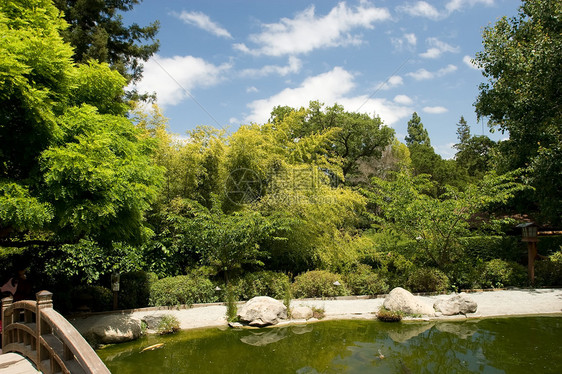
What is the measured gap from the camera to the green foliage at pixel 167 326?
7793 mm

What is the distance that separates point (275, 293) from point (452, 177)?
53.6 ft

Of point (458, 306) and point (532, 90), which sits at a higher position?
point (532, 90)

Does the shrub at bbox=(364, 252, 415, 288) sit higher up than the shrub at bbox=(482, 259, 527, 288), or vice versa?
the shrub at bbox=(364, 252, 415, 288)

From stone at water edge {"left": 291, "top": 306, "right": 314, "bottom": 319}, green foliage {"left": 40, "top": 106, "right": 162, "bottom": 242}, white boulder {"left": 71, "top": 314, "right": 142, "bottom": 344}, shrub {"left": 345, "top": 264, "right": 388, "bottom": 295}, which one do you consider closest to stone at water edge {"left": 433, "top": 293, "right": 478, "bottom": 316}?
shrub {"left": 345, "top": 264, "right": 388, "bottom": 295}

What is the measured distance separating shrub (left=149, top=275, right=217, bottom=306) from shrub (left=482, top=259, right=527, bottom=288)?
808 centimetres

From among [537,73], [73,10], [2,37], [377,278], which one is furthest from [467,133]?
[2,37]

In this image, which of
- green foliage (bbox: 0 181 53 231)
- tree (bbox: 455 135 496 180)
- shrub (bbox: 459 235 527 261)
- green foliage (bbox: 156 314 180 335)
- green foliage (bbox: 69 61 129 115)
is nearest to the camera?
green foliage (bbox: 0 181 53 231)

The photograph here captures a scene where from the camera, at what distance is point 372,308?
9.43 meters

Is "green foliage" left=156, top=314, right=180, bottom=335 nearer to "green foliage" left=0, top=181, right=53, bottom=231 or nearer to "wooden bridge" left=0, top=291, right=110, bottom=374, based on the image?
"wooden bridge" left=0, top=291, right=110, bottom=374

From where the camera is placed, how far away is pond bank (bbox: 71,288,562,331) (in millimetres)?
8493

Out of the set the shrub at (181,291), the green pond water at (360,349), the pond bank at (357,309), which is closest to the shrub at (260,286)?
the pond bank at (357,309)

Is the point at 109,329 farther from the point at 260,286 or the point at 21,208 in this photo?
the point at 260,286

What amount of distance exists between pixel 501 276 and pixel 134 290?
411 inches

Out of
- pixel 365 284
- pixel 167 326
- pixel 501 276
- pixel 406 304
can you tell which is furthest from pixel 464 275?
pixel 167 326
